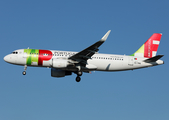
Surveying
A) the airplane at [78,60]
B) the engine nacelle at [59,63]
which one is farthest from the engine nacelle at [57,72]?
the engine nacelle at [59,63]

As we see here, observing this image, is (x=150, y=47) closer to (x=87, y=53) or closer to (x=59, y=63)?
(x=87, y=53)

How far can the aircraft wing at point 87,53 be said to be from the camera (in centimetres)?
4116

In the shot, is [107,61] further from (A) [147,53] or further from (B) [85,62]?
(A) [147,53]

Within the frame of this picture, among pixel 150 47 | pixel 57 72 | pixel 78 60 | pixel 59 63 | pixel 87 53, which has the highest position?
pixel 150 47

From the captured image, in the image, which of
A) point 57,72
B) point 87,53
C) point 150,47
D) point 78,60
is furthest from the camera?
point 150,47

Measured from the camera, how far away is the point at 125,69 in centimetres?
4903

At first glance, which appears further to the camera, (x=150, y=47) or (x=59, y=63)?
(x=150, y=47)

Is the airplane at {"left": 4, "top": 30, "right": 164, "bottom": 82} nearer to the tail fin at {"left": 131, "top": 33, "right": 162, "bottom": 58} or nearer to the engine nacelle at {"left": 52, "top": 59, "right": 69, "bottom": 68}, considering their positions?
the engine nacelle at {"left": 52, "top": 59, "right": 69, "bottom": 68}

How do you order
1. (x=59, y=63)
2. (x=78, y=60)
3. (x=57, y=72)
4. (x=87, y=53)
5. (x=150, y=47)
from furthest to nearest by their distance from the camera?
(x=150, y=47)
(x=57, y=72)
(x=78, y=60)
(x=59, y=63)
(x=87, y=53)

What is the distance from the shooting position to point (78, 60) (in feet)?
151

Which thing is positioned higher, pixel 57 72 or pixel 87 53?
pixel 87 53

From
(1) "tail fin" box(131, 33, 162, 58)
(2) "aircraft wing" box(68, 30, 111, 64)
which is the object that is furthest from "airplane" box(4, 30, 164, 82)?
(1) "tail fin" box(131, 33, 162, 58)

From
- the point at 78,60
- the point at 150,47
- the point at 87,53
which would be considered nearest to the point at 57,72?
the point at 78,60

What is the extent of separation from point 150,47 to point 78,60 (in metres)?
14.6
